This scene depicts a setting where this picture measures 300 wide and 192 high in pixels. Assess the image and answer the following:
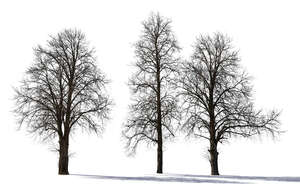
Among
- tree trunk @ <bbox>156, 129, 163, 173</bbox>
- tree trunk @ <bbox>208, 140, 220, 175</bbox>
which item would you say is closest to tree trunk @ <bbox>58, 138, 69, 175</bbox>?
tree trunk @ <bbox>156, 129, 163, 173</bbox>

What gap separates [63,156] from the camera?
3966cm

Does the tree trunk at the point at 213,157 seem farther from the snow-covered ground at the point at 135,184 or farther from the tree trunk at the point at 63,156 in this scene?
the tree trunk at the point at 63,156

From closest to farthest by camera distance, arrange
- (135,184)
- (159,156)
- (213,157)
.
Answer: (135,184), (159,156), (213,157)

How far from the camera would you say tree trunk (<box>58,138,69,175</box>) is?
130ft

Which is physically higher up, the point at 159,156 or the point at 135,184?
the point at 159,156

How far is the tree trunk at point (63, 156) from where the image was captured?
1556 inches

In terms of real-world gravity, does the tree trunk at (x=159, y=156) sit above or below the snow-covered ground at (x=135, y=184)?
above

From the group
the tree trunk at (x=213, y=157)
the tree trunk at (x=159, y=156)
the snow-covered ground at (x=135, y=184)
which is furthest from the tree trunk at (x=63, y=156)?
the tree trunk at (x=213, y=157)

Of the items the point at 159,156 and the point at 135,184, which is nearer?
the point at 135,184

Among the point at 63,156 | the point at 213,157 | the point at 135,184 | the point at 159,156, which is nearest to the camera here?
the point at 135,184

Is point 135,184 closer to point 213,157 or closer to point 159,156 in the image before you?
point 159,156

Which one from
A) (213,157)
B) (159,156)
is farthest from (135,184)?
(213,157)

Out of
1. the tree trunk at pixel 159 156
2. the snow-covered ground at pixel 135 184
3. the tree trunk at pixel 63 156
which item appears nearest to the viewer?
the snow-covered ground at pixel 135 184

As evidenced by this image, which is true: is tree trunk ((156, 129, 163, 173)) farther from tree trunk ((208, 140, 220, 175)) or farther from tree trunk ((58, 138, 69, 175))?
tree trunk ((58, 138, 69, 175))
